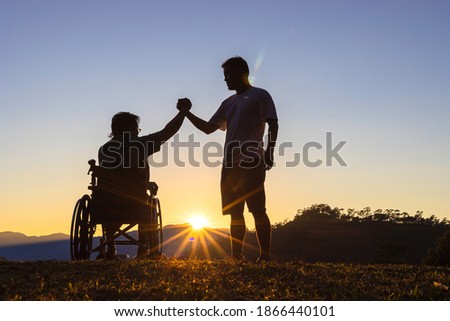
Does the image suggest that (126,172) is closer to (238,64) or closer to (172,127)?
(172,127)

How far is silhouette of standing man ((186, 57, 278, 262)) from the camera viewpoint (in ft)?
25.5

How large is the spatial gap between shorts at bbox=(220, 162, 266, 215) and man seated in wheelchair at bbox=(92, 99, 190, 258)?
2.04 meters

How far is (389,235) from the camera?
8419cm

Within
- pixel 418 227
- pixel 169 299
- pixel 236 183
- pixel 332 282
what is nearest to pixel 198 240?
pixel 236 183

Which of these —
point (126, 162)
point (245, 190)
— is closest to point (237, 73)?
point (245, 190)

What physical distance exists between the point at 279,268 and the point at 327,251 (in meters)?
70.9

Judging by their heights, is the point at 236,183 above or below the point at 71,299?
above

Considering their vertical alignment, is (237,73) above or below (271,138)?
above

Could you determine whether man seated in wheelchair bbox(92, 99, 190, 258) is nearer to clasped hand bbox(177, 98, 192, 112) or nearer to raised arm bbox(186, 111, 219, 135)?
clasped hand bbox(177, 98, 192, 112)

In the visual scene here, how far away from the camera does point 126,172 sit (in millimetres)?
9672

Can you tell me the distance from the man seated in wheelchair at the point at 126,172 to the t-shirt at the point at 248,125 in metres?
1.80

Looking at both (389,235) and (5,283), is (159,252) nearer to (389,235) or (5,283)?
(5,283)

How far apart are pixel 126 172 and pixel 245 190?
8.51ft

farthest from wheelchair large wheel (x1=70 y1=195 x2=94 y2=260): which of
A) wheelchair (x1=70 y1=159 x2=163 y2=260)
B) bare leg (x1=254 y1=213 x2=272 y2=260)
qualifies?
bare leg (x1=254 y1=213 x2=272 y2=260)
